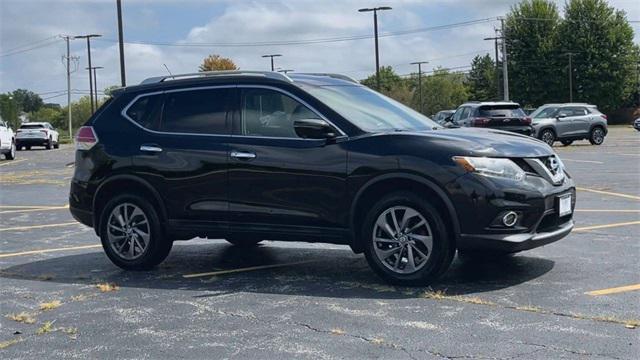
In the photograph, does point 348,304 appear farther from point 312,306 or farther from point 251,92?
point 251,92

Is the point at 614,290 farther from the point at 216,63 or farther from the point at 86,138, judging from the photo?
the point at 216,63

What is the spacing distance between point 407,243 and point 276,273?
1473mm

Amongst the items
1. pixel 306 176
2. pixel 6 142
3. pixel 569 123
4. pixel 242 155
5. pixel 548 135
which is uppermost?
pixel 6 142

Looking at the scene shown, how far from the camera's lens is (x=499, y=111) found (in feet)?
77.7

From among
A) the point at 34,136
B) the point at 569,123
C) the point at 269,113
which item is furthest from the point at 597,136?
the point at 34,136

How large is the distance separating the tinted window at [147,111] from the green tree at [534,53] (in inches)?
2640

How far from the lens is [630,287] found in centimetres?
571

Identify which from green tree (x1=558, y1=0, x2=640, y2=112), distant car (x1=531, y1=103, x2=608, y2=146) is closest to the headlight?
distant car (x1=531, y1=103, x2=608, y2=146)

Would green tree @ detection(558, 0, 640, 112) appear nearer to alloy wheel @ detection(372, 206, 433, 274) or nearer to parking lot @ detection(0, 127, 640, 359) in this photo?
parking lot @ detection(0, 127, 640, 359)

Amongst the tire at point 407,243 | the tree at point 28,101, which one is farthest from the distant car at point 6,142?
the tree at point 28,101

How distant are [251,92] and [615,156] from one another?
1676cm

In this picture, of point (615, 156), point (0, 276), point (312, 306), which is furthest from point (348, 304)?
point (615, 156)

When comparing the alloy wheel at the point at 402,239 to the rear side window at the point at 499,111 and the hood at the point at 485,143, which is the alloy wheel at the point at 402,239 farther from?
the rear side window at the point at 499,111

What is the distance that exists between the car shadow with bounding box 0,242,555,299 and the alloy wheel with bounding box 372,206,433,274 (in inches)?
8.2
